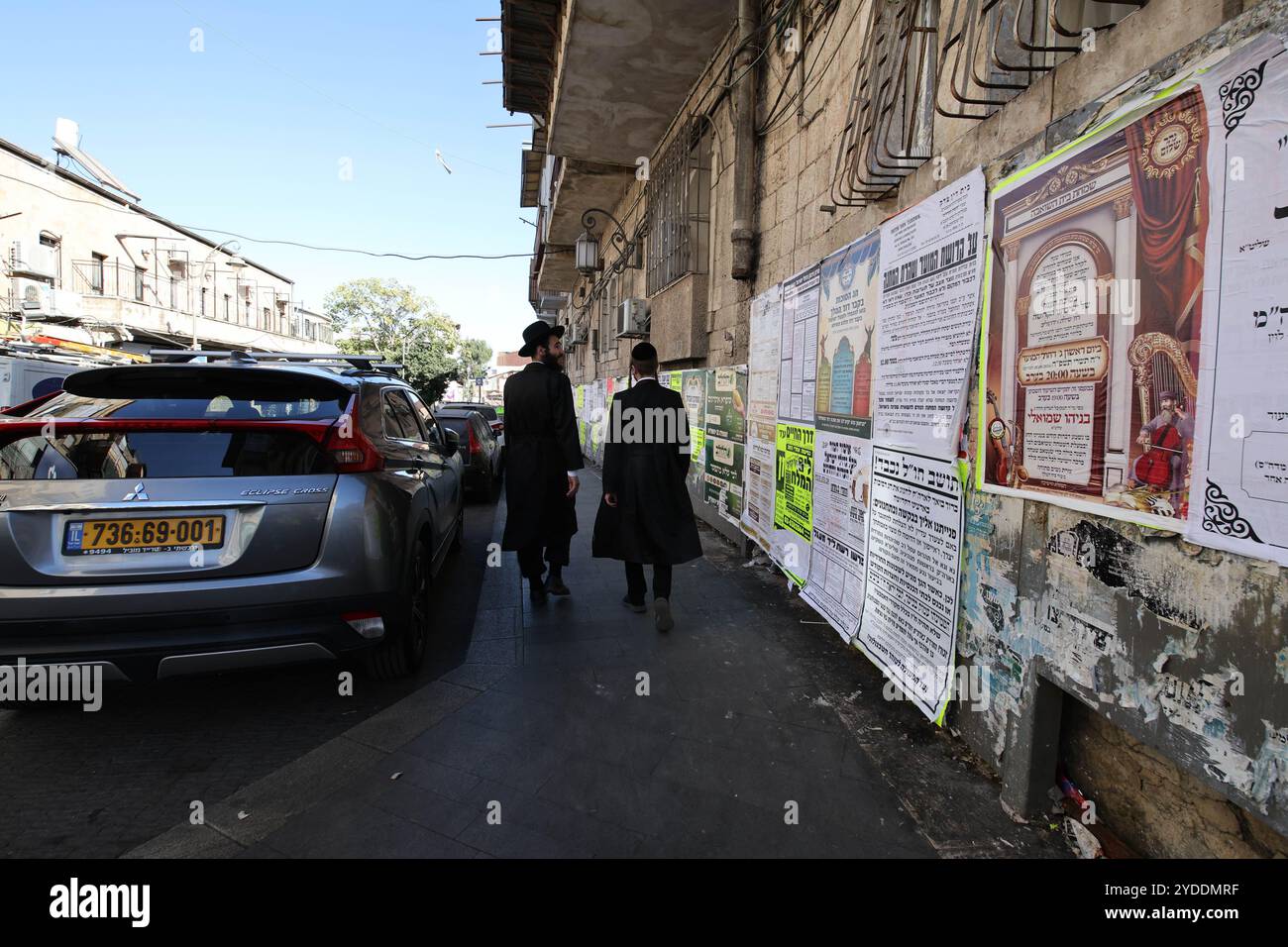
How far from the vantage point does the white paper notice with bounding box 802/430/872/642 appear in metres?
3.59

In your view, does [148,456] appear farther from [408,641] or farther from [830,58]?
[830,58]

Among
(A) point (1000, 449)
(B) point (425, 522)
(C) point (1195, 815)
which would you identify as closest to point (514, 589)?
(B) point (425, 522)

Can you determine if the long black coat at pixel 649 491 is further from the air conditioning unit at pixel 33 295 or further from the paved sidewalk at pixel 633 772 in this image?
the air conditioning unit at pixel 33 295

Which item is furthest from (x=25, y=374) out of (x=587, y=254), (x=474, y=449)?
(x=587, y=254)

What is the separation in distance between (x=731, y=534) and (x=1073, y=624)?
4.49 meters

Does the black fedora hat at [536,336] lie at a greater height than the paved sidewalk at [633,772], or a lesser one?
greater

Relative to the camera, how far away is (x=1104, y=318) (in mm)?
1881

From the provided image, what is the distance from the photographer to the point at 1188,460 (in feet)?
5.26

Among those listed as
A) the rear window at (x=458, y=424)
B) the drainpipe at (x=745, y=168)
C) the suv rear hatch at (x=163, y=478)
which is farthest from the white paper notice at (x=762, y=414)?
the rear window at (x=458, y=424)

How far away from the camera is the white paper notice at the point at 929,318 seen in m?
2.58

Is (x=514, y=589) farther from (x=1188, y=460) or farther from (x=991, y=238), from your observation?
(x=1188, y=460)

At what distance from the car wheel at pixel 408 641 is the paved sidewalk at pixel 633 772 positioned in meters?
0.22

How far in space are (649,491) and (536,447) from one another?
3.01 feet

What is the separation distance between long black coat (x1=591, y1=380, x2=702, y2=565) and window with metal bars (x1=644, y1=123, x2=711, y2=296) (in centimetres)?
377
